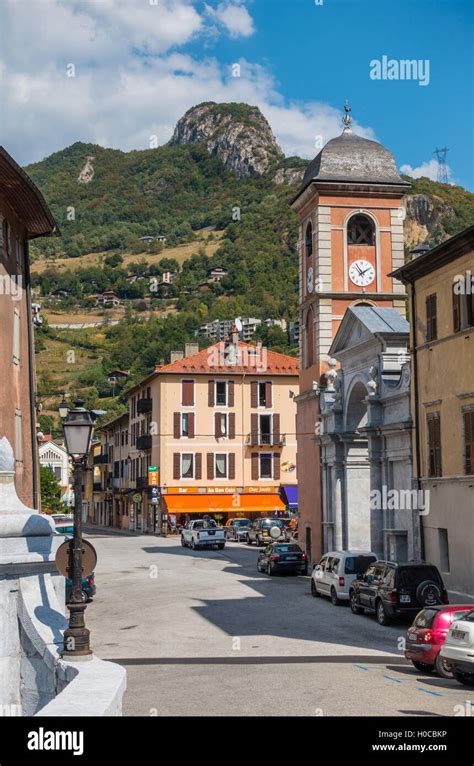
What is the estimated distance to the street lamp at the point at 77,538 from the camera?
9836mm

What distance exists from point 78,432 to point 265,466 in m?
57.5

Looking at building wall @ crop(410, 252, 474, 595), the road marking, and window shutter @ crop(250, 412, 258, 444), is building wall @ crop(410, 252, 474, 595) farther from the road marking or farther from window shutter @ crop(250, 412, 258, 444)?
window shutter @ crop(250, 412, 258, 444)

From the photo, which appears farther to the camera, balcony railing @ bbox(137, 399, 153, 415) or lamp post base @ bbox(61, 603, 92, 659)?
balcony railing @ bbox(137, 399, 153, 415)

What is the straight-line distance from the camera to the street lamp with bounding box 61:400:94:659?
984 cm

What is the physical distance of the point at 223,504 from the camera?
6769 centimetres

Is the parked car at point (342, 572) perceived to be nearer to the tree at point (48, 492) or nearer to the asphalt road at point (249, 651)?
the asphalt road at point (249, 651)

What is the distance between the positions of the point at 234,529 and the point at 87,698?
54.6 m

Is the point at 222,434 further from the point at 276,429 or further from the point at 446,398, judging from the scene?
the point at 446,398

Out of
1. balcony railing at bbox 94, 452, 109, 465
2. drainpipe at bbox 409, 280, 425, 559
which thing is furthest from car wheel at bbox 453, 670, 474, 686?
balcony railing at bbox 94, 452, 109, 465

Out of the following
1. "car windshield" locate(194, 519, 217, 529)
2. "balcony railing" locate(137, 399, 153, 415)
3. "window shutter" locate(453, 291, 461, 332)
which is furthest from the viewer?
"balcony railing" locate(137, 399, 153, 415)

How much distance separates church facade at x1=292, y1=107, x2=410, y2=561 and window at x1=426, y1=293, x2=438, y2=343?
11333 mm

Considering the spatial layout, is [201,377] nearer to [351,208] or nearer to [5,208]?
[351,208]

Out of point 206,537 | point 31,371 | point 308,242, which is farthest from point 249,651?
point 206,537

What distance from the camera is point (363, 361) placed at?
35125 millimetres
